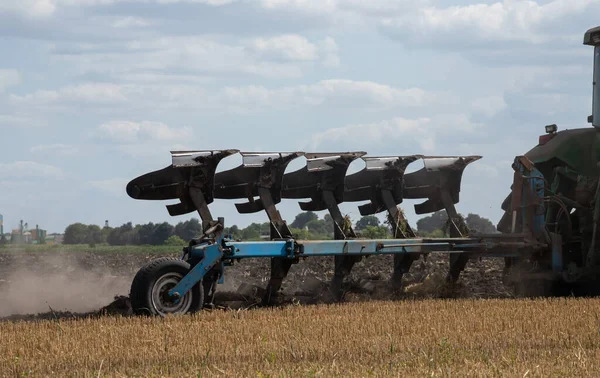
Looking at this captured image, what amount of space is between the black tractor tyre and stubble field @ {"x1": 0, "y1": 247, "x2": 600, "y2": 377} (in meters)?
0.23

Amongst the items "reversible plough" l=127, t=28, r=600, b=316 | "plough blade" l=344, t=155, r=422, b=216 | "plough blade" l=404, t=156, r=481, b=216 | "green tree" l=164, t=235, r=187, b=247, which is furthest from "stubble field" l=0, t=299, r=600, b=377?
"green tree" l=164, t=235, r=187, b=247

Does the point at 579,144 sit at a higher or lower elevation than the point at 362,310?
higher

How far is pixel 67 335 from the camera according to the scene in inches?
334

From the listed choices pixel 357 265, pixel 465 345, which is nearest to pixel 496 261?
pixel 357 265

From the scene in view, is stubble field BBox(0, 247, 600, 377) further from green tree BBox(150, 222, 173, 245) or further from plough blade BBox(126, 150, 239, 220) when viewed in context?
green tree BBox(150, 222, 173, 245)

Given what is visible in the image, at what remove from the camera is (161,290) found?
10.1m

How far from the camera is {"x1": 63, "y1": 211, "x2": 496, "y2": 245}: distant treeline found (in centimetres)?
1527

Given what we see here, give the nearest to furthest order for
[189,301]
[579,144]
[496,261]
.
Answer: [189,301] → [579,144] → [496,261]

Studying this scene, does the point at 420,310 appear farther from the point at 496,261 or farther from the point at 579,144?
the point at 496,261

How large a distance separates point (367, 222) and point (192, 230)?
19563 mm

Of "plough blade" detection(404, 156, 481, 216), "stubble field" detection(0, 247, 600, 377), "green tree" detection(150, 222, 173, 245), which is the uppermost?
"plough blade" detection(404, 156, 481, 216)

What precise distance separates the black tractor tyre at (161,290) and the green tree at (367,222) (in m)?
3.94

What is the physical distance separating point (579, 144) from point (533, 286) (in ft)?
5.95

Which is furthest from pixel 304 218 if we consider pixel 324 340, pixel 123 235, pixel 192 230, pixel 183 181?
pixel 324 340
